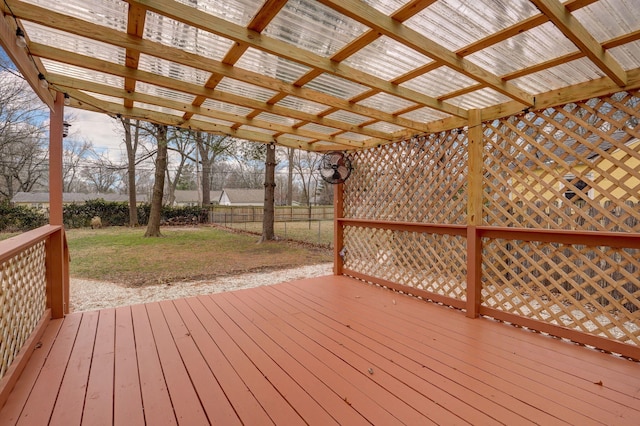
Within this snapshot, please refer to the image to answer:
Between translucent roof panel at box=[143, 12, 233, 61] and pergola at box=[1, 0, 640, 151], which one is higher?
translucent roof panel at box=[143, 12, 233, 61]

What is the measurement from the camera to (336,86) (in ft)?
8.23

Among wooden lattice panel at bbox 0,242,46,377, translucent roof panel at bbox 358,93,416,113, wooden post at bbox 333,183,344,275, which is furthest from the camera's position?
wooden post at bbox 333,183,344,275

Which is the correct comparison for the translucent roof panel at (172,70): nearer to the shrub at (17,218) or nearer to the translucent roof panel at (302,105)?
the translucent roof panel at (302,105)

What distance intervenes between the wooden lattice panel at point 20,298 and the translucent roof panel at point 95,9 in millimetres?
1371

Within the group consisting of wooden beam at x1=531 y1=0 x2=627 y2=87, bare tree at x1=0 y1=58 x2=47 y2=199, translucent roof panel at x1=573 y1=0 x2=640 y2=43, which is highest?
bare tree at x1=0 y1=58 x2=47 y2=199

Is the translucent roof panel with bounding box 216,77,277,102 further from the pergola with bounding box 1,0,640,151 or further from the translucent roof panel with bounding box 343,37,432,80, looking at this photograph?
the translucent roof panel with bounding box 343,37,432,80

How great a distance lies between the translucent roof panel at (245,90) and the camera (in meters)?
2.52

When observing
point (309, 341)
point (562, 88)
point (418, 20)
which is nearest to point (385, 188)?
point (562, 88)

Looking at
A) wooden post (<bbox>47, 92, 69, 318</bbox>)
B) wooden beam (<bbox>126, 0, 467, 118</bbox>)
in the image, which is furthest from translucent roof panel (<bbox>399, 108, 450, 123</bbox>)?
wooden post (<bbox>47, 92, 69, 318</bbox>)

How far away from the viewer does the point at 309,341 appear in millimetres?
2422

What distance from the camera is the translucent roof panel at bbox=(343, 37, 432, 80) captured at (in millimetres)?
1907

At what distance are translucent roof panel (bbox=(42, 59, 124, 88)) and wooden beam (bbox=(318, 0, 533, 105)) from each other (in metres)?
2.00

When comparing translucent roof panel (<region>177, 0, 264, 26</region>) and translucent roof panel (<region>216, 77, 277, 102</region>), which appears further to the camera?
translucent roof panel (<region>216, 77, 277, 102</region>)

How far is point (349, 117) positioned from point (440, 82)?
1.08 metres
